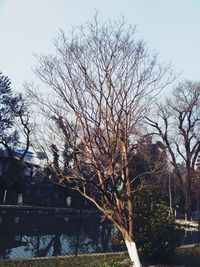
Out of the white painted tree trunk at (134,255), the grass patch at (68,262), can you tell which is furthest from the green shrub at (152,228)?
the white painted tree trunk at (134,255)

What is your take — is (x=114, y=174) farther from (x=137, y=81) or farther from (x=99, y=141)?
(x=137, y=81)

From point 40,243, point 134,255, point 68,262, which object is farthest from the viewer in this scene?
point 40,243

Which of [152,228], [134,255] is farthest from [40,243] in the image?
[134,255]

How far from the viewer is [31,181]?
117 feet

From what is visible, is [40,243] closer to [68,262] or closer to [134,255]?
[68,262]

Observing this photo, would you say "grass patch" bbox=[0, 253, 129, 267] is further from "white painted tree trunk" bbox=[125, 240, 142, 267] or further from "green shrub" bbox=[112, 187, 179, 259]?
"green shrub" bbox=[112, 187, 179, 259]

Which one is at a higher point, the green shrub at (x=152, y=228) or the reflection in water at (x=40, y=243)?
the green shrub at (x=152, y=228)

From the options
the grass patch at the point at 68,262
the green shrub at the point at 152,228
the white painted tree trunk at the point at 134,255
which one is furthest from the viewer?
the green shrub at the point at 152,228

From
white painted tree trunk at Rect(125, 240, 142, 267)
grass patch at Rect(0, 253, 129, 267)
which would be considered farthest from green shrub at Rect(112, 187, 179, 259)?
white painted tree trunk at Rect(125, 240, 142, 267)

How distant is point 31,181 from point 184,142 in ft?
50.5

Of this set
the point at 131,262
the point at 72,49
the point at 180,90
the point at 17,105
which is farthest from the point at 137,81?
the point at 17,105

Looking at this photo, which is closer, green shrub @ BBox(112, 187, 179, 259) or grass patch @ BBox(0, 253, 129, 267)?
grass patch @ BBox(0, 253, 129, 267)

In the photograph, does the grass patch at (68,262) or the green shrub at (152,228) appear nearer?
the grass patch at (68,262)

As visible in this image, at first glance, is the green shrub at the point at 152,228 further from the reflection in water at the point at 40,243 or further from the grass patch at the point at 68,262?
the reflection in water at the point at 40,243
